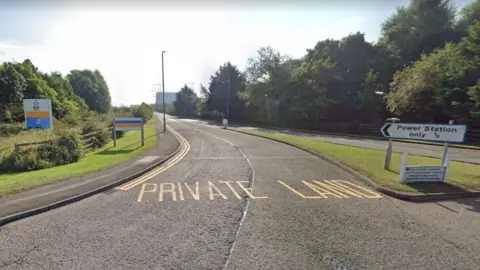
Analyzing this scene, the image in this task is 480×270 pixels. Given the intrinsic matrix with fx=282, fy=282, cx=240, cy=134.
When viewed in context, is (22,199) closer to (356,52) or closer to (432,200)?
(432,200)

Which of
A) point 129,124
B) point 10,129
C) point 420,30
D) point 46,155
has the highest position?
point 420,30

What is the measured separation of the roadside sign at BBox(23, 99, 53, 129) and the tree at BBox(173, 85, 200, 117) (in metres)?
87.2

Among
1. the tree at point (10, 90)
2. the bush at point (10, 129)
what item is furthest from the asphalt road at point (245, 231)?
the tree at point (10, 90)

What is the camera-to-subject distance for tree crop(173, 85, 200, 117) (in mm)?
106750

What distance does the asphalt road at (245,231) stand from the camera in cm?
399

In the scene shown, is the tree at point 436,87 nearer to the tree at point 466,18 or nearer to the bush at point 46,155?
the tree at point 466,18

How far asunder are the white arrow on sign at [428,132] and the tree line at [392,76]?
58.9 feet

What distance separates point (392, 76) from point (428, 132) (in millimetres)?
31391

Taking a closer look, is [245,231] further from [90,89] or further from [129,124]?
[90,89]

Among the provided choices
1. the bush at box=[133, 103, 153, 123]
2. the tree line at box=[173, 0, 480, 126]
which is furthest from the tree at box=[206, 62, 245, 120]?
the bush at box=[133, 103, 153, 123]

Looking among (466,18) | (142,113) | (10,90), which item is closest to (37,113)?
(10,90)

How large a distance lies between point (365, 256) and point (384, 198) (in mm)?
3481

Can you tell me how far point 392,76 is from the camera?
36.1 meters

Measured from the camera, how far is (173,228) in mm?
5113
